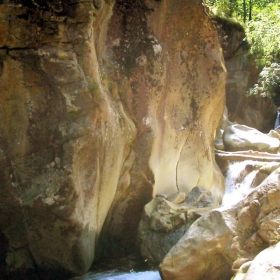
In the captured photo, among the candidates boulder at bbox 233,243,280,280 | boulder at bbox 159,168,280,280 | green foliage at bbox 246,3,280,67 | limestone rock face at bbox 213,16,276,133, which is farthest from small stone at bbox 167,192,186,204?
limestone rock face at bbox 213,16,276,133

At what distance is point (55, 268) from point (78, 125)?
2.13 m

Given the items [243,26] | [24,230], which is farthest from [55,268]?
[243,26]

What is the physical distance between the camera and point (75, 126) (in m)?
5.85

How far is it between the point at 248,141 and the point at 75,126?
867 cm

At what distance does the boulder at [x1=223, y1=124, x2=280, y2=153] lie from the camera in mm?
13148

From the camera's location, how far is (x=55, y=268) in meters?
6.03

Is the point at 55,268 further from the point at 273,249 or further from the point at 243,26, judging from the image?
the point at 243,26

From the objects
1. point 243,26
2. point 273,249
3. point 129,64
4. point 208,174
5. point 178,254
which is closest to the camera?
point 273,249

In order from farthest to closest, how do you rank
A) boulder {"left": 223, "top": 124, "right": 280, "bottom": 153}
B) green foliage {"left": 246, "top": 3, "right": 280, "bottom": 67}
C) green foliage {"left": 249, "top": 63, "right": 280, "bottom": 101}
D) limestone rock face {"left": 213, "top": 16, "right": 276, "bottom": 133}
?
limestone rock face {"left": 213, "top": 16, "right": 276, "bottom": 133}
green foliage {"left": 249, "top": 63, "right": 280, "bottom": 101}
green foliage {"left": 246, "top": 3, "right": 280, "bottom": 67}
boulder {"left": 223, "top": 124, "right": 280, "bottom": 153}

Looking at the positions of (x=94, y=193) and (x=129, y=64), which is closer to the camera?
(x=94, y=193)

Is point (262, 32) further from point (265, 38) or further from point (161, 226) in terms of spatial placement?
point (161, 226)

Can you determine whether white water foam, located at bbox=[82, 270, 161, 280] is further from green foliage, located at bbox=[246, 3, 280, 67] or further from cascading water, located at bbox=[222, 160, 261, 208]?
green foliage, located at bbox=[246, 3, 280, 67]

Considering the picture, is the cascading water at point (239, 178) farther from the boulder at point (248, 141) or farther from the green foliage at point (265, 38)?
the green foliage at point (265, 38)

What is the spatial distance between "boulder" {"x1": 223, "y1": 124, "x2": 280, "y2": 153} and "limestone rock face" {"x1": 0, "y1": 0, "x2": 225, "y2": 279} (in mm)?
5718
